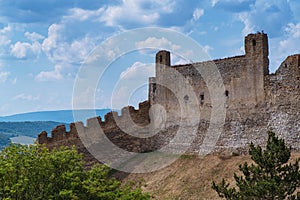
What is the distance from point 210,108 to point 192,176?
4.70m

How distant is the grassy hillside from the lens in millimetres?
26500

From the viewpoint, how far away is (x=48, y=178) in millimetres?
19859

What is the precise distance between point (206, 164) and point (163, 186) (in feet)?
9.63

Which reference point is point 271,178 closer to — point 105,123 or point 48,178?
point 48,178

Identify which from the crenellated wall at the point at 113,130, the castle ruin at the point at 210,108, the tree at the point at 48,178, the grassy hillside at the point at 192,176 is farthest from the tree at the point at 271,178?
the crenellated wall at the point at 113,130

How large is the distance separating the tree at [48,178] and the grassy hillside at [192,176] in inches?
243

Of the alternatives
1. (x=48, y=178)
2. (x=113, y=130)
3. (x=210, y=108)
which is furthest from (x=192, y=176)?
(x=48, y=178)

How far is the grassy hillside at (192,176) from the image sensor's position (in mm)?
26500

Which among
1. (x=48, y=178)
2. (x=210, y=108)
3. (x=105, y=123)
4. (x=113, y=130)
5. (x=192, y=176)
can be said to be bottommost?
(x=192, y=176)

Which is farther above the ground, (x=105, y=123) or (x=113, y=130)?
(x=105, y=123)

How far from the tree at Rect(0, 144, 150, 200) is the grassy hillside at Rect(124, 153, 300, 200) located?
6.18 m

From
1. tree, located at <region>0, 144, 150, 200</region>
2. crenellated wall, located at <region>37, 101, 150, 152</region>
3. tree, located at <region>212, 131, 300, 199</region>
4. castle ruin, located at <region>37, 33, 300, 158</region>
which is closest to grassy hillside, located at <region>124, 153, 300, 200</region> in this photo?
castle ruin, located at <region>37, 33, 300, 158</region>

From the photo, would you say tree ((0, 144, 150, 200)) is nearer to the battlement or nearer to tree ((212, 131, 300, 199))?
tree ((212, 131, 300, 199))

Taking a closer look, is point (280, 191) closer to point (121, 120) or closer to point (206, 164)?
point (206, 164)
